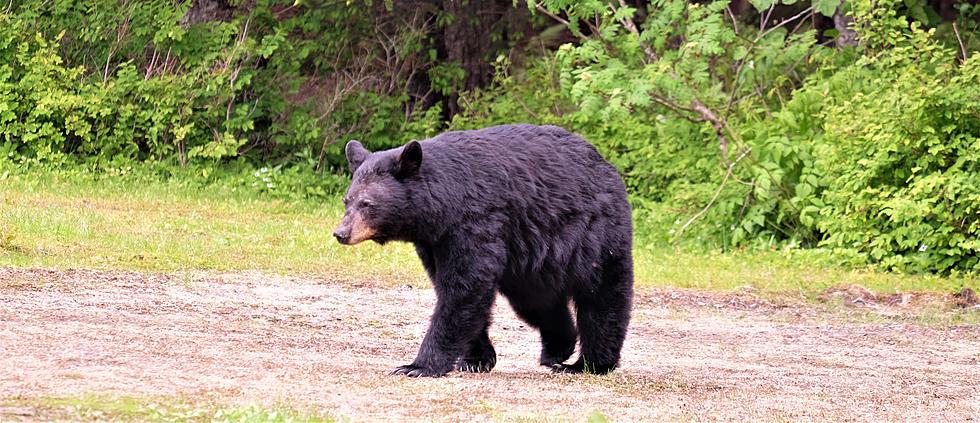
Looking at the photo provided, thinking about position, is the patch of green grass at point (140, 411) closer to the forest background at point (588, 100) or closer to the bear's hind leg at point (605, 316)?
the bear's hind leg at point (605, 316)

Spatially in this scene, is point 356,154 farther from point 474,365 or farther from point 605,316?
point 605,316

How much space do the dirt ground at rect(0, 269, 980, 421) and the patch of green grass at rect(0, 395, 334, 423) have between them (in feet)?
0.56

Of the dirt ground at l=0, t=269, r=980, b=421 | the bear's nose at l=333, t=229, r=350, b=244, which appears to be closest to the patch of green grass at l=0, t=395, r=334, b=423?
the dirt ground at l=0, t=269, r=980, b=421

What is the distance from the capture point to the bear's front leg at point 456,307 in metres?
7.97

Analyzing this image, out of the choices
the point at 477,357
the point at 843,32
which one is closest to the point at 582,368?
the point at 477,357

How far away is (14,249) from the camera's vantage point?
13617 mm

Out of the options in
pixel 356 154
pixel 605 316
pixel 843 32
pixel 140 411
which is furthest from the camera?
pixel 843 32

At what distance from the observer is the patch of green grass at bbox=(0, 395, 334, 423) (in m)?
6.18

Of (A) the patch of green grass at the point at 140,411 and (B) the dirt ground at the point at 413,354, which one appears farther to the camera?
(B) the dirt ground at the point at 413,354

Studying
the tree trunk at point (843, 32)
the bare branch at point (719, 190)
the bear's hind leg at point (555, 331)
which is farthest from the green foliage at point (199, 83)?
the bear's hind leg at point (555, 331)

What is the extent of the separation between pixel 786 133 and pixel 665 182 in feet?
8.38

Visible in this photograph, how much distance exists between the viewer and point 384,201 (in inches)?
313

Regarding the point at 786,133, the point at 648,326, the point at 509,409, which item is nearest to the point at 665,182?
the point at 786,133

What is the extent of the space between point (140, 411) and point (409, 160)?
2191mm
